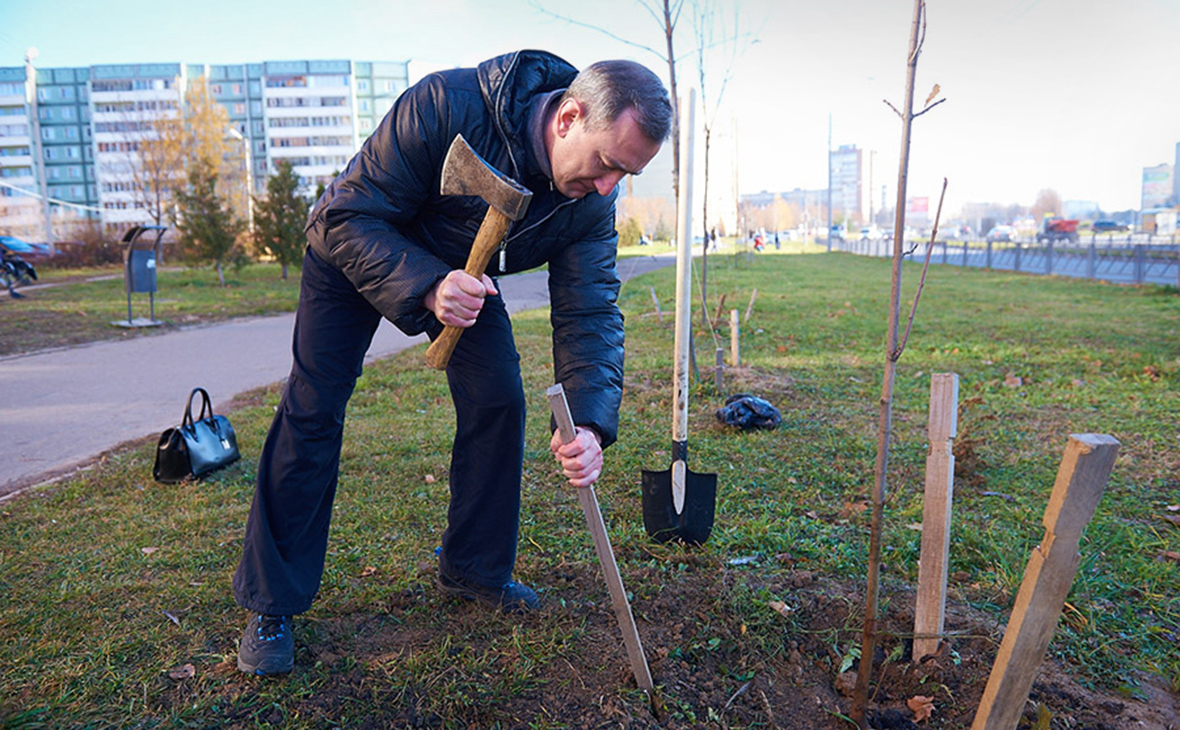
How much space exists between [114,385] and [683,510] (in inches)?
223

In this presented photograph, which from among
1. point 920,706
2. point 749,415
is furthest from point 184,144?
point 920,706

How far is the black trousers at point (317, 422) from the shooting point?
215 cm

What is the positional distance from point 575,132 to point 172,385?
5.88 metres

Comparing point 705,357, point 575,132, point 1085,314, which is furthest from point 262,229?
point 575,132

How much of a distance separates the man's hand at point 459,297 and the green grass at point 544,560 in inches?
39.3

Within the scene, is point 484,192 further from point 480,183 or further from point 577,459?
point 577,459

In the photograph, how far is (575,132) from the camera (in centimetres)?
186

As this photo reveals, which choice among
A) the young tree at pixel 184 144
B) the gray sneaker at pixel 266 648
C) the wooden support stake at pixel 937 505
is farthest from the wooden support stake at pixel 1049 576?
the young tree at pixel 184 144

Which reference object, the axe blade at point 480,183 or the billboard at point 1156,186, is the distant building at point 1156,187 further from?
the axe blade at point 480,183

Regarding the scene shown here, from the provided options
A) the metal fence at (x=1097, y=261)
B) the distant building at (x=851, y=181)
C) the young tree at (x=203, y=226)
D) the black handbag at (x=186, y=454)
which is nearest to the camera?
the black handbag at (x=186, y=454)

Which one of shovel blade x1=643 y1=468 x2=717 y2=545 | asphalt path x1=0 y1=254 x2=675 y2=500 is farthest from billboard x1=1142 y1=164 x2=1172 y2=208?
shovel blade x1=643 y1=468 x2=717 y2=545

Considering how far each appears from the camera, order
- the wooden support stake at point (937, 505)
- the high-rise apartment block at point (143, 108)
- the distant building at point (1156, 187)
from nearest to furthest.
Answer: the wooden support stake at point (937, 505) < the distant building at point (1156, 187) < the high-rise apartment block at point (143, 108)

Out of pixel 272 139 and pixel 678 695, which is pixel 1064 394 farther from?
pixel 272 139

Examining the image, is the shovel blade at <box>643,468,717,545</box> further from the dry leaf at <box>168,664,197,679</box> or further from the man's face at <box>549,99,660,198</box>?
the dry leaf at <box>168,664,197,679</box>
